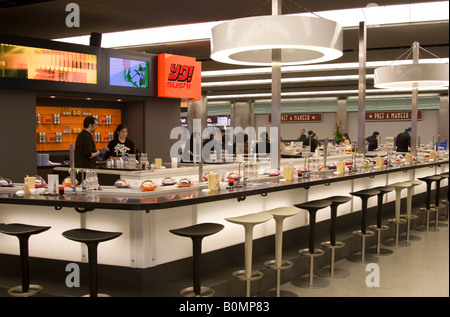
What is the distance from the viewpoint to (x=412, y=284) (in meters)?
4.47

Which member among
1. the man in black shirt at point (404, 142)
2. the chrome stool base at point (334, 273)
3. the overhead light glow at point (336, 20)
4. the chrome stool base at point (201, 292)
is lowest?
the chrome stool base at point (334, 273)

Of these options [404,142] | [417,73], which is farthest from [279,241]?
[404,142]

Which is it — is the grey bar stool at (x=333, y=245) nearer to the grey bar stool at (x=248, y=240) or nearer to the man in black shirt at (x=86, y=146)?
the grey bar stool at (x=248, y=240)

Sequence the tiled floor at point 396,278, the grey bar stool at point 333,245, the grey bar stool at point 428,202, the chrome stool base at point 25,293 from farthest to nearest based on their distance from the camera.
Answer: the grey bar stool at point 428,202
the grey bar stool at point 333,245
the tiled floor at point 396,278
the chrome stool base at point 25,293

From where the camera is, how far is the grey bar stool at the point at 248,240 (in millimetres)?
3531

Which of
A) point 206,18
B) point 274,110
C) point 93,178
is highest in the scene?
point 206,18

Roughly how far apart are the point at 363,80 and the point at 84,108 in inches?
211

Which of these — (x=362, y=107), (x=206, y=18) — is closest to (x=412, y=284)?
(x=362, y=107)

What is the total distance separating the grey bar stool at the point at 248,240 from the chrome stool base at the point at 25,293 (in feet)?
4.87

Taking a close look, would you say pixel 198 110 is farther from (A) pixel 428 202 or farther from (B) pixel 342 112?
(A) pixel 428 202

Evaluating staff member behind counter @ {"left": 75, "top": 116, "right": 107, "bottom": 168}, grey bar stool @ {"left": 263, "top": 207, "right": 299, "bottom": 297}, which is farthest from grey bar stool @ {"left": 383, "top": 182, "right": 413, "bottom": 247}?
staff member behind counter @ {"left": 75, "top": 116, "right": 107, "bottom": 168}

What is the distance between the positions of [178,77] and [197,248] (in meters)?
6.49

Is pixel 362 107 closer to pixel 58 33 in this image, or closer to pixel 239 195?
pixel 239 195

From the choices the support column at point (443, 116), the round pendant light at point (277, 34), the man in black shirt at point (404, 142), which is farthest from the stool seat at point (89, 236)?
the support column at point (443, 116)
